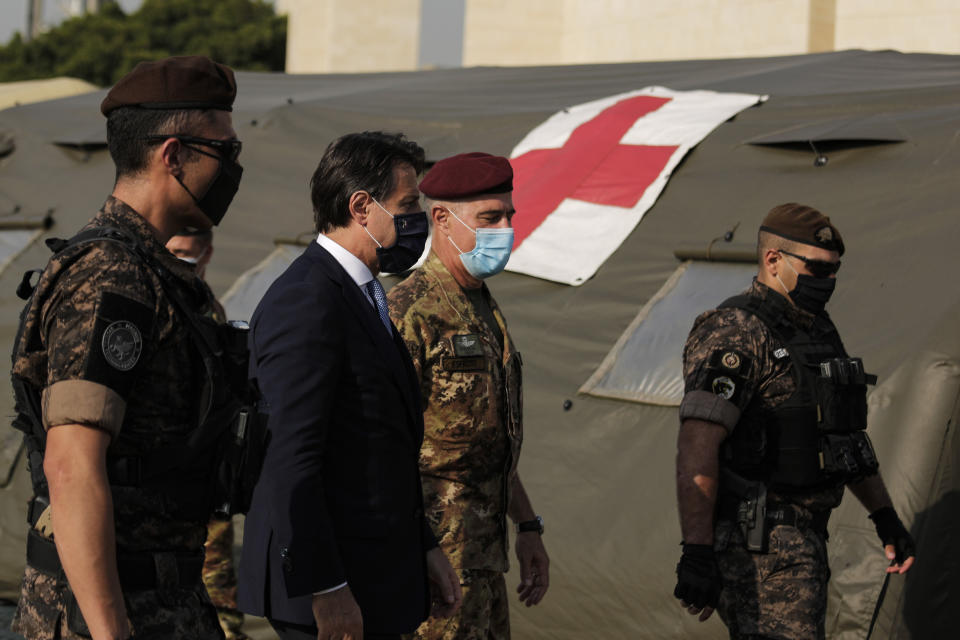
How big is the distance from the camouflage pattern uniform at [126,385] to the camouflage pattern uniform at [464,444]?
940mm

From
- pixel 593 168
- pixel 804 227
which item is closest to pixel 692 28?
pixel 593 168

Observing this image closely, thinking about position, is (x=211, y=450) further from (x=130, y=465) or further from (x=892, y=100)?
(x=892, y=100)

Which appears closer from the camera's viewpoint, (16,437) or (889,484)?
(889,484)

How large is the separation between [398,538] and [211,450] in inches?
19.0

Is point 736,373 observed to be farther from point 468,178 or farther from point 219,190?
point 219,190

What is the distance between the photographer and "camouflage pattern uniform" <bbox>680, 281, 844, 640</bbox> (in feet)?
11.1

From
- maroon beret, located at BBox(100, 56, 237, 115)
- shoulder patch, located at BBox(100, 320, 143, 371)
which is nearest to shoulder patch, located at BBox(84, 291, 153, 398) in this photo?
shoulder patch, located at BBox(100, 320, 143, 371)

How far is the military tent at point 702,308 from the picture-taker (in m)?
4.20

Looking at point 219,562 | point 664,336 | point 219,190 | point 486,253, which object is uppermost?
point 219,190

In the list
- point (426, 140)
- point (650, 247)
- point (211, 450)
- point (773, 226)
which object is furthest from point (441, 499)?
point (426, 140)

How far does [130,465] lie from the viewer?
2121 mm

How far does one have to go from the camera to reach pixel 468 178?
3.39 meters

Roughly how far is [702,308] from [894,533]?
1456 mm

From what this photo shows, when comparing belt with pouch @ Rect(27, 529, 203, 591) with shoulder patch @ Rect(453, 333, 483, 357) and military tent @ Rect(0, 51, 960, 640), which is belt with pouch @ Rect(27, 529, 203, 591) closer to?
shoulder patch @ Rect(453, 333, 483, 357)
